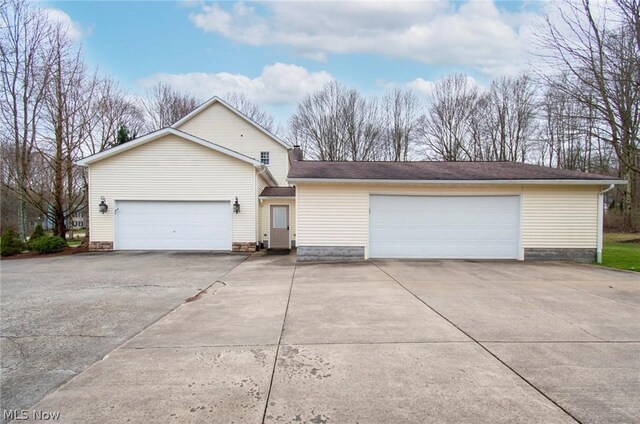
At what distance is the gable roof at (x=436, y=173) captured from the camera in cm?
1066

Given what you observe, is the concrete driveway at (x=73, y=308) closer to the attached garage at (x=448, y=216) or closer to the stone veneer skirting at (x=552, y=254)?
the attached garage at (x=448, y=216)

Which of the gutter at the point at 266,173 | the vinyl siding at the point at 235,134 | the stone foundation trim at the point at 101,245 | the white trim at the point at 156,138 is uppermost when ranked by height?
the vinyl siding at the point at 235,134

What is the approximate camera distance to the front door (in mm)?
15820

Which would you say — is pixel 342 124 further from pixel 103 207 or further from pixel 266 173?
pixel 103 207

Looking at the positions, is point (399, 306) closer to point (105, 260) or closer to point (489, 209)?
point (489, 209)

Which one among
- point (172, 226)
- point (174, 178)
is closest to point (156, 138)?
point (174, 178)

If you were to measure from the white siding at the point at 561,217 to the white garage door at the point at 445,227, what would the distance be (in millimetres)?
508

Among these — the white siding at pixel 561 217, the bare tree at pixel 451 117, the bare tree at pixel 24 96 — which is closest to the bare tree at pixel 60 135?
the bare tree at pixel 24 96

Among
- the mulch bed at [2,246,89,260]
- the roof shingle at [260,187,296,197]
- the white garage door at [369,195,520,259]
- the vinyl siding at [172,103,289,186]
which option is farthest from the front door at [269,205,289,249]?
the mulch bed at [2,246,89,260]

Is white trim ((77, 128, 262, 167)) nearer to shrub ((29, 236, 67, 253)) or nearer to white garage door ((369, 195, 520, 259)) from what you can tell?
shrub ((29, 236, 67, 253))

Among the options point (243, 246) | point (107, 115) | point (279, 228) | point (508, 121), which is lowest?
point (243, 246)

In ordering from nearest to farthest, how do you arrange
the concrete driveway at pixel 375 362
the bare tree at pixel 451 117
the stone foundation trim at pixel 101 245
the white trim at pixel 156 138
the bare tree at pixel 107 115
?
the concrete driveway at pixel 375 362 < the white trim at pixel 156 138 < the stone foundation trim at pixel 101 245 < the bare tree at pixel 107 115 < the bare tree at pixel 451 117

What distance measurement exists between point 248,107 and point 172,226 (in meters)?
22.3

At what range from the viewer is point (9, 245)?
13.1 m
